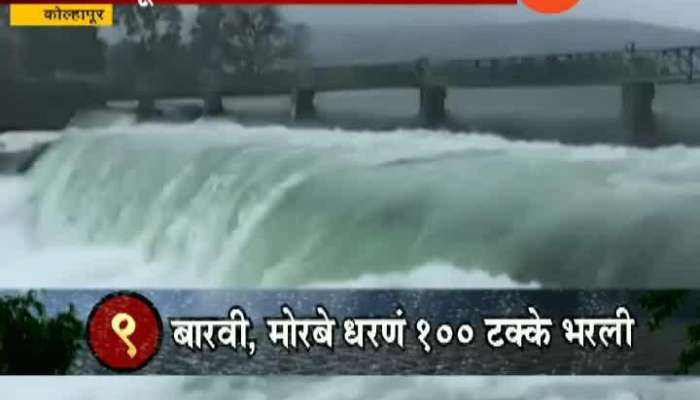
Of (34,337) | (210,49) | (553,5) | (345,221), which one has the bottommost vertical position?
(34,337)

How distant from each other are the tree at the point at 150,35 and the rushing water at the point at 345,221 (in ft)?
0.40

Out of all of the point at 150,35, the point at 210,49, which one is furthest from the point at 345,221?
the point at 150,35

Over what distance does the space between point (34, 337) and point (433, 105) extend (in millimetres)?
1125

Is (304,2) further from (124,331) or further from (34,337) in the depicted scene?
(34,337)

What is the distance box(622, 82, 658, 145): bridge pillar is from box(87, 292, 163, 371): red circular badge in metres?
1.23

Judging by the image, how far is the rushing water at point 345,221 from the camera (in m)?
2.57

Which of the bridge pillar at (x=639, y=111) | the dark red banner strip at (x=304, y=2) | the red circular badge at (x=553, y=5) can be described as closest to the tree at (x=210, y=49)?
the dark red banner strip at (x=304, y=2)

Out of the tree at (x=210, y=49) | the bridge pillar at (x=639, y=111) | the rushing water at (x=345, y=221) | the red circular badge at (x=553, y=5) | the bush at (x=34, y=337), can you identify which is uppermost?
the red circular badge at (x=553, y=5)

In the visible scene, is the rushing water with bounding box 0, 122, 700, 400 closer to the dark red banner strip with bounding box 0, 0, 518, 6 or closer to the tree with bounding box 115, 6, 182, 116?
the tree with bounding box 115, 6, 182, 116

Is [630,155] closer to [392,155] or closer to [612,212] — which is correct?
[612,212]

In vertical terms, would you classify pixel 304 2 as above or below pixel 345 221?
above

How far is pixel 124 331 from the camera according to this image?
265cm

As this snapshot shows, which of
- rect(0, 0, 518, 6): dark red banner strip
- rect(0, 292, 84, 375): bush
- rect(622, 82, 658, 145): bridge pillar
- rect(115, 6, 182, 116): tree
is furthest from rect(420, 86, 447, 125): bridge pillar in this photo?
rect(0, 292, 84, 375): bush

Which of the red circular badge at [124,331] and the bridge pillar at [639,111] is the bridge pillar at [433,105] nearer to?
the bridge pillar at [639,111]
